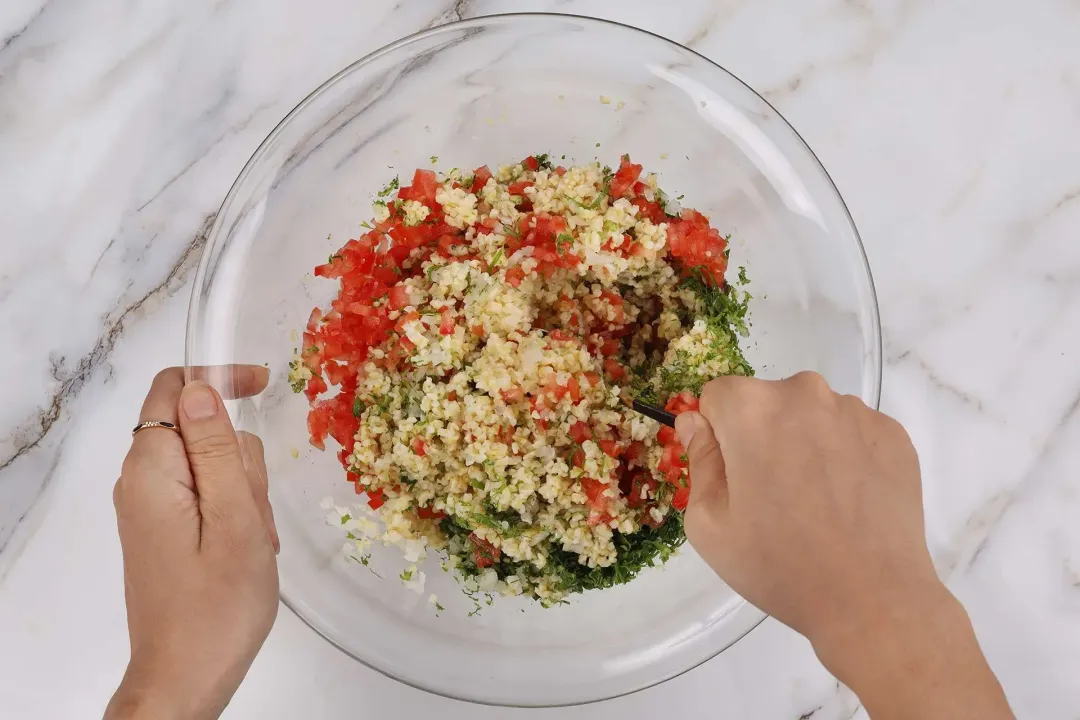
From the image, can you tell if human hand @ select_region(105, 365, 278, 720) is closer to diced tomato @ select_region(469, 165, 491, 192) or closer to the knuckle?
the knuckle

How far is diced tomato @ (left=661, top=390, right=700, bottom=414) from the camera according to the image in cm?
136

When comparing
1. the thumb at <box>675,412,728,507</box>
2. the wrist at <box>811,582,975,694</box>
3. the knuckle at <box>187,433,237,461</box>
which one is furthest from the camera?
the knuckle at <box>187,433,237,461</box>

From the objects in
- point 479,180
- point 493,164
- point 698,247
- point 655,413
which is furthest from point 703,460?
point 493,164

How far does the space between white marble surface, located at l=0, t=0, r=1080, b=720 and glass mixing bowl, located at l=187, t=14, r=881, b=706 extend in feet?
0.89

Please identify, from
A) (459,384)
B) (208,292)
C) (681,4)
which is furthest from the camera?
(681,4)

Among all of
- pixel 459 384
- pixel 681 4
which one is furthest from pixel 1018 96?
pixel 459 384

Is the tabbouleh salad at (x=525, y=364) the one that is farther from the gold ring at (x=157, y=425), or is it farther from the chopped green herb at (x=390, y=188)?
the gold ring at (x=157, y=425)

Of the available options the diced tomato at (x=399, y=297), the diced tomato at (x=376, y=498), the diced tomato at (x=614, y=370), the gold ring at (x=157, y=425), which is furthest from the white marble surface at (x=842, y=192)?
the diced tomato at (x=614, y=370)

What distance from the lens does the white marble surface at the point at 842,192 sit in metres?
1.75

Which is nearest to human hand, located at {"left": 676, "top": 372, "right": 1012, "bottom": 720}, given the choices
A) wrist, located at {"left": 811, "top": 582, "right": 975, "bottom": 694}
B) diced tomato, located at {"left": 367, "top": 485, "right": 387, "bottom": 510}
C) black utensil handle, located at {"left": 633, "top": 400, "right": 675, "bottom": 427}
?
wrist, located at {"left": 811, "top": 582, "right": 975, "bottom": 694}

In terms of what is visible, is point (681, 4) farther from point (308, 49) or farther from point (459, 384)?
point (459, 384)

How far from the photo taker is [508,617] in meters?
1.59

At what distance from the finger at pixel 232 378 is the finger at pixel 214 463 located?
58mm

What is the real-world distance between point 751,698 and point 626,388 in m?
0.87
